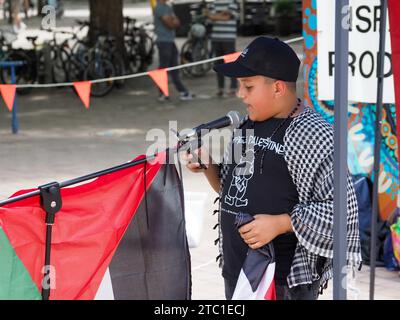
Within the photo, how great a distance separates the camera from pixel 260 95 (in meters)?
3.66

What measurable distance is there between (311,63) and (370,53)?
66cm

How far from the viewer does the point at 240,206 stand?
3715mm

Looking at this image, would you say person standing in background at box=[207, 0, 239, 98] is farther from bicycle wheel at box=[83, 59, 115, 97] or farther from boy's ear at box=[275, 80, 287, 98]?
boy's ear at box=[275, 80, 287, 98]

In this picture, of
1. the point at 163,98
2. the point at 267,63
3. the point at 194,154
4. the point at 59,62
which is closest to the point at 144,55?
the point at 59,62

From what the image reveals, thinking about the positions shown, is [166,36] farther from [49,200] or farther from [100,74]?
[49,200]

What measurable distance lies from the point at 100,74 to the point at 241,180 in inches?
513

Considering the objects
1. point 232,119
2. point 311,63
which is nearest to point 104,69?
point 311,63

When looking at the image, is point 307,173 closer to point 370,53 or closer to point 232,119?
point 232,119

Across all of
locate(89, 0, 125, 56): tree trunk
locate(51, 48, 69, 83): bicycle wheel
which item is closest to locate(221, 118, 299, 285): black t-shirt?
locate(89, 0, 125, 56): tree trunk

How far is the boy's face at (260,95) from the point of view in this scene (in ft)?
12.0

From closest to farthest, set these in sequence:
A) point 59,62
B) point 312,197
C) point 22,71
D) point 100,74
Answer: point 312,197 < point 100,74 < point 22,71 < point 59,62

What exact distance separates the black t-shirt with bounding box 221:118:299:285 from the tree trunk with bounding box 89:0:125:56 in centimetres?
1402

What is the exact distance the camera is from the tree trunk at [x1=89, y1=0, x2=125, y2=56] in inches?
693

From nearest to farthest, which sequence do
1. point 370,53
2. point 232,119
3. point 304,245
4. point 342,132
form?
point 342,132 → point 304,245 → point 232,119 → point 370,53
